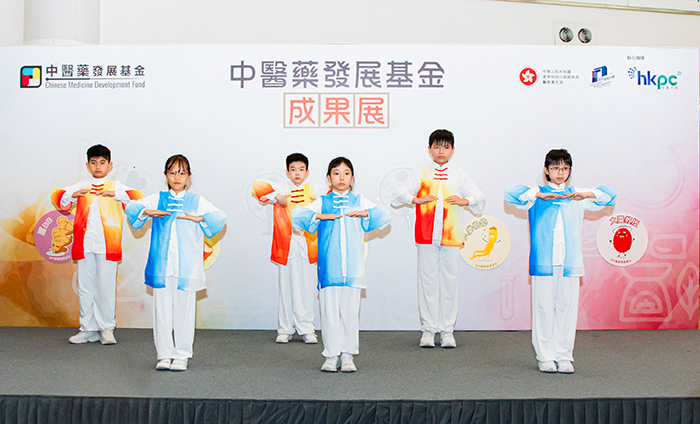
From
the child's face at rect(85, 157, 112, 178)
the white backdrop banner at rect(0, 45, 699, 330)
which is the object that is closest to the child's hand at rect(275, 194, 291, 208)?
the white backdrop banner at rect(0, 45, 699, 330)

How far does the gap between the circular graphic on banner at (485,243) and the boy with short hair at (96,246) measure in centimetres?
280

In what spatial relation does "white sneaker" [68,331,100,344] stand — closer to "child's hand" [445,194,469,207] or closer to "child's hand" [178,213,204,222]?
"child's hand" [178,213,204,222]

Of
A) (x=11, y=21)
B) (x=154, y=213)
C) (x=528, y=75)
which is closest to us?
(x=154, y=213)

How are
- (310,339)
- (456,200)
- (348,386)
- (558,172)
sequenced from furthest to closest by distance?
(310,339), (456,200), (558,172), (348,386)

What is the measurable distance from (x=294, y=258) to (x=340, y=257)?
112cm

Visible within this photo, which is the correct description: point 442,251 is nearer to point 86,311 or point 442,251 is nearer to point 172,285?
point 172,285

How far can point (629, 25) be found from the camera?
241 inches

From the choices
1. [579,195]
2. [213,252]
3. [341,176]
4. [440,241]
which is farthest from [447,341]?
[213,252]

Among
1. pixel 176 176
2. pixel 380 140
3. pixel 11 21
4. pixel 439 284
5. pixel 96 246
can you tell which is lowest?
pixel 439 284

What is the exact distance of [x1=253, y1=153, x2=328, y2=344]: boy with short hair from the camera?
14.4 feet

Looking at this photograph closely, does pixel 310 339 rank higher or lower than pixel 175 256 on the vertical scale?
lower

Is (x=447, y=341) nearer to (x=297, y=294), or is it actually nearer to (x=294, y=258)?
(x=297, y=294)

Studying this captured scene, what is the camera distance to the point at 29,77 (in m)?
4.91

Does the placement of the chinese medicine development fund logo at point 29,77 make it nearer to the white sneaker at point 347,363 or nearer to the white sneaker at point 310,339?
the white sneaker at point 310,339
